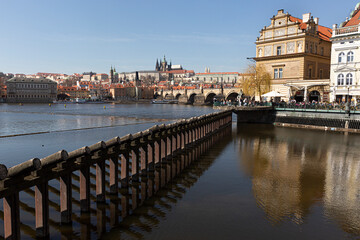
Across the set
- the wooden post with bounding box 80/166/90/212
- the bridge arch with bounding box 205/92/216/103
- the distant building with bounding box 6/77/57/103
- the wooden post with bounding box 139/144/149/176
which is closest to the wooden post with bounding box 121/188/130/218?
the wooden post with bounding box 80/166/90/212

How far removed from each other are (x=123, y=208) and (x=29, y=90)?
196 metres

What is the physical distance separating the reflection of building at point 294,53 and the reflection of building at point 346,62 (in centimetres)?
385

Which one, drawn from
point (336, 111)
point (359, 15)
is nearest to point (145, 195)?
point (336, 111)

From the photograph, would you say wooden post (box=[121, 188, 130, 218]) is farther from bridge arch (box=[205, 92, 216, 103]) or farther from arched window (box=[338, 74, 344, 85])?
bridge arch (box=[205, 92, 216, 103])

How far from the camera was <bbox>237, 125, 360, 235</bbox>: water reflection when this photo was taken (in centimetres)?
1175

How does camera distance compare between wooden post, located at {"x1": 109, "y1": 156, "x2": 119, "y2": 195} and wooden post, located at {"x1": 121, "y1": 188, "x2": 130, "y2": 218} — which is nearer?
wooden post, located at {"x1": 121, "y1": 188, "x2": 130, "y2": 218}

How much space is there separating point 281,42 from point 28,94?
168966 mm

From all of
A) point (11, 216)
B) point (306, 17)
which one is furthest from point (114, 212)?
point (306, 17)

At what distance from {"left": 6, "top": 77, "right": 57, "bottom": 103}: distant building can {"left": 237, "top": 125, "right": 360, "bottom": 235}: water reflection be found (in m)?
175

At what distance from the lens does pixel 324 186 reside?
15.2 m

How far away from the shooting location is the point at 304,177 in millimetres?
16797

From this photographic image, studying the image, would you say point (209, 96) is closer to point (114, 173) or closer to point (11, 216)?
point (114, 173)

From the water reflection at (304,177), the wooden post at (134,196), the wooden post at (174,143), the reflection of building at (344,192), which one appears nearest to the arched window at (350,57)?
the water reflection at (304,177)

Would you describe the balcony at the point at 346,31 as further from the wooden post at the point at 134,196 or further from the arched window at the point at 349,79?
the wooden post at the point at 134,196
